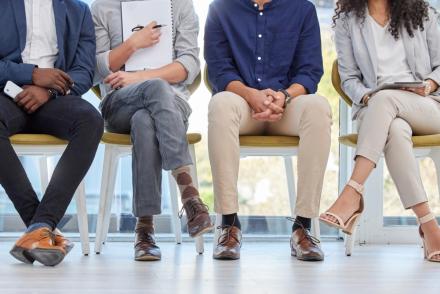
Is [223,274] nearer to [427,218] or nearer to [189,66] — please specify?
[427,218]

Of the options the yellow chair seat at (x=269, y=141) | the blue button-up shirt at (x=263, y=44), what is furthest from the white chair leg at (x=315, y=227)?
the blue button-up shirt at (x=263, y=44)

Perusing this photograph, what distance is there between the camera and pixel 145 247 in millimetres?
2830

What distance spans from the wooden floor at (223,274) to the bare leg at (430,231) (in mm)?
81

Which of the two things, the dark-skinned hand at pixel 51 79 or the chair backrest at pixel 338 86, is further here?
the chair backrest at pixel 338 86

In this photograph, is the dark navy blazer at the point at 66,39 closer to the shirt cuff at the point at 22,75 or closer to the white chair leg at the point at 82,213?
the shirt cuff at the point at 22,75

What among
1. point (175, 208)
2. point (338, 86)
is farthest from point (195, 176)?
point (338, 86)

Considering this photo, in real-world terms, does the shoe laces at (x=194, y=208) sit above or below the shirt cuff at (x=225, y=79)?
below

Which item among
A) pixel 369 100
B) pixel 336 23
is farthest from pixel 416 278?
pixel 336 23

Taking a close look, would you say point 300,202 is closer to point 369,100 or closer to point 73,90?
point 369,100

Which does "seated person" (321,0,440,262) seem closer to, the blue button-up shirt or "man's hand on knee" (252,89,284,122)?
the blue button-up shirt

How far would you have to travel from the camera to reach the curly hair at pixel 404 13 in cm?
339

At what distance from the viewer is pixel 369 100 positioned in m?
3.11

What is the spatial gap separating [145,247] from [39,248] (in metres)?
0.43

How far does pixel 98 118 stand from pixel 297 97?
2.60 ft
